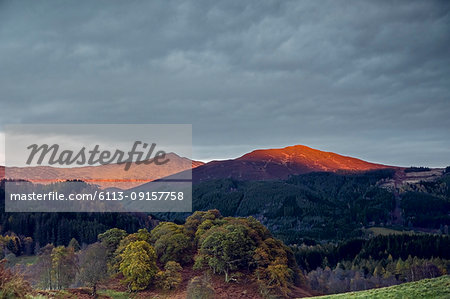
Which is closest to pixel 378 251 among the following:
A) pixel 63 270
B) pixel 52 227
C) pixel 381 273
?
pixel 381 273

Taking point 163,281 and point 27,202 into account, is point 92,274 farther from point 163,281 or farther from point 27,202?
point 27,202

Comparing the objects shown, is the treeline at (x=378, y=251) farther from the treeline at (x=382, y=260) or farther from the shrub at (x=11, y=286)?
the shrub at (x=11, y=286)

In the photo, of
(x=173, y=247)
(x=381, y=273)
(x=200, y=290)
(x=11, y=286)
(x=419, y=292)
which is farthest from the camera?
(x=381, y=273)

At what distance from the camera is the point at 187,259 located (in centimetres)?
4319

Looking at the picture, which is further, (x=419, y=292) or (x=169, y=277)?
(x=169, y=277)

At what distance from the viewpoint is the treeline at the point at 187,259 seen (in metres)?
37.4

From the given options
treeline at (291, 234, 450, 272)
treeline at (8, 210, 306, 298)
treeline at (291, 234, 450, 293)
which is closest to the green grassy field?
treeline at (8, 210, 306, 298)

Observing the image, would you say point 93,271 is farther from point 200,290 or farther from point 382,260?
point 382,260

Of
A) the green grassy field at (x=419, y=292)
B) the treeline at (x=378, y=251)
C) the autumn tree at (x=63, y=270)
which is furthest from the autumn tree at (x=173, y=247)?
the treeline at (x=378, y=251)

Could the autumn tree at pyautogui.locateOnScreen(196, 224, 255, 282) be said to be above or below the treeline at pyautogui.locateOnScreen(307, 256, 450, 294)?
above

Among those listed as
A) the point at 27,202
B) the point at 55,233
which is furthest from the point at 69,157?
the point at 27,202

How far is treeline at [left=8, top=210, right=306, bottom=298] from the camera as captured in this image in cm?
3738

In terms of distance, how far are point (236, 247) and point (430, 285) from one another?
722 inches

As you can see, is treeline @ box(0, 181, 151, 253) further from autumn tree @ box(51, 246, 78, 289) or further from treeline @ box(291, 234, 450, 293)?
autumn tree @ box(51, 246, 78, 289)
